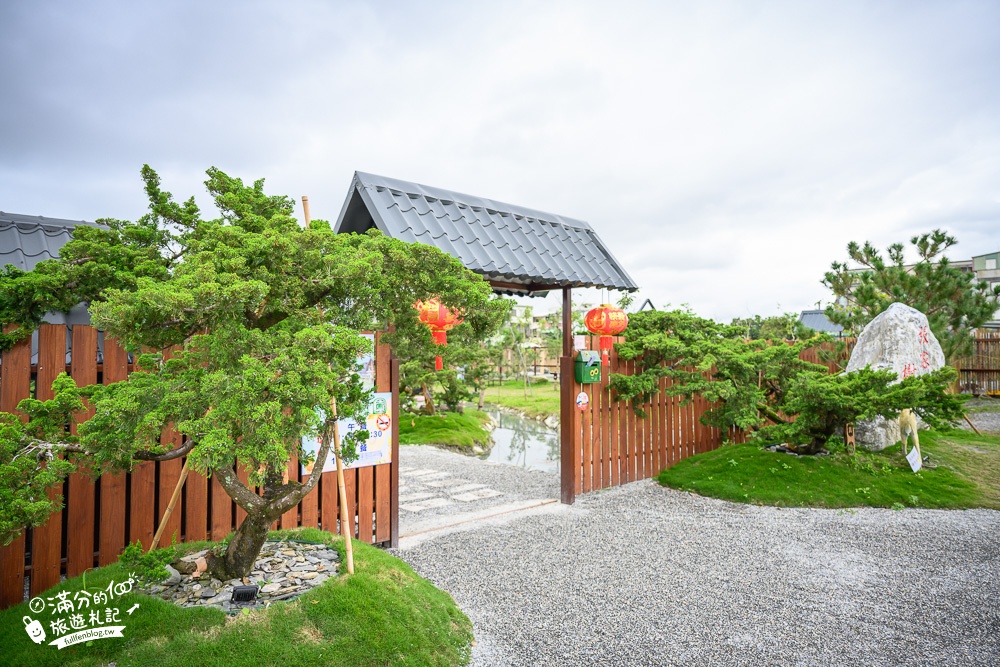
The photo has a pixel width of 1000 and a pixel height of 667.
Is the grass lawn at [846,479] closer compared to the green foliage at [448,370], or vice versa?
the grass lawn at [846,479]

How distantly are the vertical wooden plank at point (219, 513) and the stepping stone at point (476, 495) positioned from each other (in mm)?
2903

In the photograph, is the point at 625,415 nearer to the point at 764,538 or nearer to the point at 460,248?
the point at 764,538

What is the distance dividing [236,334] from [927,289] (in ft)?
44.9

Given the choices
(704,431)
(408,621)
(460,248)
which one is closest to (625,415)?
(704,431)

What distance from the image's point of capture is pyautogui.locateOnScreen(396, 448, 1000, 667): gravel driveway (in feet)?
9.33

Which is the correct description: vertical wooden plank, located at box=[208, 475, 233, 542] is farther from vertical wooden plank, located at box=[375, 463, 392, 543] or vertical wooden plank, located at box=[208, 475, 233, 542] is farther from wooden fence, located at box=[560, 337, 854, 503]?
wooden fence, located at box=[560, 337, 854, 503]

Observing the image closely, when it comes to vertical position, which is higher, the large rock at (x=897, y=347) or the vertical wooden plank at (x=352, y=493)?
the large rock at (x=897, y=347)

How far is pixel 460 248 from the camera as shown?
5.11 meters

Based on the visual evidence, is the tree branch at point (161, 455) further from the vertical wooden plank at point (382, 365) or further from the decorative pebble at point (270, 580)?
the vertical wooden plank at point (382, 365)

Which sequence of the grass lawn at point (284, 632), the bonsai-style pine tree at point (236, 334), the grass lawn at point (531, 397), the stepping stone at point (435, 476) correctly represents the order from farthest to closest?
the grass lawn at point (531, 397), the stepping stone at point (435, 476), the grass lawn at point (284, 632), the bonsai-style pine tree at point (236, 334)

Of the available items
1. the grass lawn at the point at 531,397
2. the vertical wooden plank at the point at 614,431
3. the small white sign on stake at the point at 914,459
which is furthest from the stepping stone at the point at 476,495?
the grass lawn at the point at 531,397

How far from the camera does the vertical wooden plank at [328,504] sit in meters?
4.12

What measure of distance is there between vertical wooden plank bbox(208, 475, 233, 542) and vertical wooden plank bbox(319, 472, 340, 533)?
0.67 meters

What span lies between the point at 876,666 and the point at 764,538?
6.86 feet
